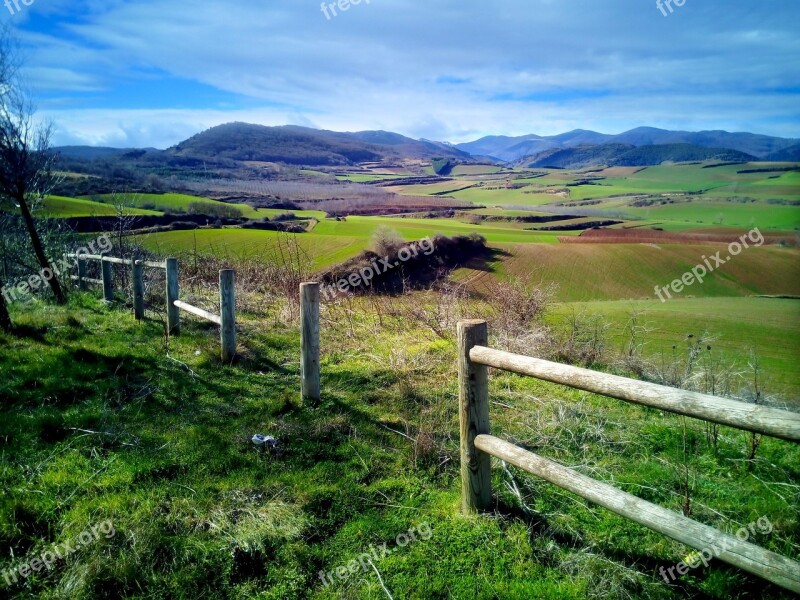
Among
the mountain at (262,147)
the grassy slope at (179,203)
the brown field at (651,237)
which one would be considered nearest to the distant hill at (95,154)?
the mountain at (262,147)

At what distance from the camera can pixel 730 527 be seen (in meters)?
3.23

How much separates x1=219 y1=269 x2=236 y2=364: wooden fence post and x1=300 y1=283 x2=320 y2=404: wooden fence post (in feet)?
5.17

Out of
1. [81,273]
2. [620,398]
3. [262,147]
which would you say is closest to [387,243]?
[81,273]

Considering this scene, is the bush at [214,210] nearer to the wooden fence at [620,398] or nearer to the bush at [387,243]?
the bush at [387,243]

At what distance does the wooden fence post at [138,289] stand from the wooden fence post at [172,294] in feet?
4.21

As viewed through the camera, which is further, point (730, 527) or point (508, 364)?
point (730, 527)

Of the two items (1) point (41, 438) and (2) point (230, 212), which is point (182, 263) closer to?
(1) point (41, 438)

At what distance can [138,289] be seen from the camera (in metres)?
8.63

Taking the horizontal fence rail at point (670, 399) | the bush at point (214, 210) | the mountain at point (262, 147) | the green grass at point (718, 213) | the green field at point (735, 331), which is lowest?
the green field at point (735, 331)

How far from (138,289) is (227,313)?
135 inches

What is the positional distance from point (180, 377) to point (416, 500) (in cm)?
390

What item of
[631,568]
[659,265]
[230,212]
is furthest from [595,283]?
[631,568]

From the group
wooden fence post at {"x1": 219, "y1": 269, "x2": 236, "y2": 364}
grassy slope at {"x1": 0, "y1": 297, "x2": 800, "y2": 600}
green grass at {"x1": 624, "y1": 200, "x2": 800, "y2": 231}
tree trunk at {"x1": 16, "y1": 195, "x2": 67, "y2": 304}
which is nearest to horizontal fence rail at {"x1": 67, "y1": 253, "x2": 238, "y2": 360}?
wooden fence post at {"x1": 219, "y1": 269, "x2": 236, "y2": 364}

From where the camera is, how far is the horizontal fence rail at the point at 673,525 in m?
1.89
